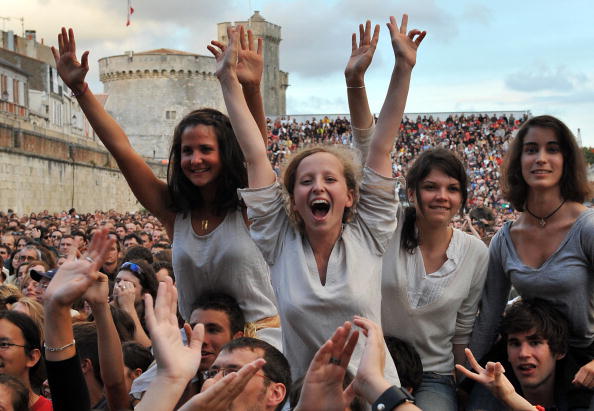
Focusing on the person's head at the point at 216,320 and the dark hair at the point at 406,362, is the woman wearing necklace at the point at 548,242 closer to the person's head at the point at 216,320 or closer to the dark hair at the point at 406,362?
the dark hair at the point at 406,362

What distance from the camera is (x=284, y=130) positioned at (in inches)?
1781

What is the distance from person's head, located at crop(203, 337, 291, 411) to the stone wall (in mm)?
22763

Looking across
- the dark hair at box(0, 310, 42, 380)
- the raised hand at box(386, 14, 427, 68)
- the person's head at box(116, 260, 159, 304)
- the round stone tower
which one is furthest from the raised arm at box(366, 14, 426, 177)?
the round stone tower

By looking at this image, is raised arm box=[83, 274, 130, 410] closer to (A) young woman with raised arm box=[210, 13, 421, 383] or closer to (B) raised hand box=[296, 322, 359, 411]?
(A) young woman with raised arm box=[210, 13, 421, 383]

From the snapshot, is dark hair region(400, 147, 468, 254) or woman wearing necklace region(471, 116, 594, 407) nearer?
woman wearing necklace region(471, 116, 594, 407)

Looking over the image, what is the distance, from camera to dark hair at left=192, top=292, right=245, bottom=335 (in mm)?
3682

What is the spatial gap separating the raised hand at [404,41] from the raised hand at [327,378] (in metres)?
1.36

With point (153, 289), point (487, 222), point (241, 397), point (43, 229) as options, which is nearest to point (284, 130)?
point (43, 229)

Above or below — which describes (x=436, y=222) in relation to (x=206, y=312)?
above

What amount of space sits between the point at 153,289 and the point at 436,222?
2577mm

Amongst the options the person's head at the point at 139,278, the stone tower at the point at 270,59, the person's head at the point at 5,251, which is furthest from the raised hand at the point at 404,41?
the stone tower at the point at 270,59

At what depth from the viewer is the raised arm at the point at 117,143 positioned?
12.5ft

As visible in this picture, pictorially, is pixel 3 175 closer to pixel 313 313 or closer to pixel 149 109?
pixel 313 313

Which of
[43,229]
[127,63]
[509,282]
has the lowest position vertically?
[43,229]
